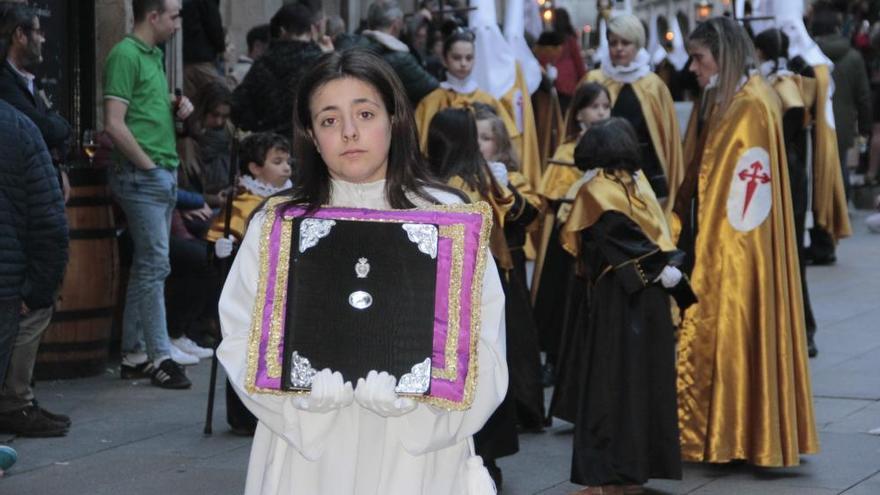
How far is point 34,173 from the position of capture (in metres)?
6.66

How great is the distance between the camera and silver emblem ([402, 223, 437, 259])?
3467 millimetres

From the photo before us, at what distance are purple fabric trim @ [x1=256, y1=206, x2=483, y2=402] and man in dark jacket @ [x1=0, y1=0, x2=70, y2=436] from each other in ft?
13.7

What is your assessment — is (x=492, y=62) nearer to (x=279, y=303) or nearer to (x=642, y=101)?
(x=642, y=101)

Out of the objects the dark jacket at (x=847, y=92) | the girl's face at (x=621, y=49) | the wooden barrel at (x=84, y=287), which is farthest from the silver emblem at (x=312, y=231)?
the dark jacket at (x=847, y=92)

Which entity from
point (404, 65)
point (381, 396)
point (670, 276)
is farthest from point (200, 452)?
point (381, 396)

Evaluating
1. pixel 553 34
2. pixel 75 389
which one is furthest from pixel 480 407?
pixel 553 34

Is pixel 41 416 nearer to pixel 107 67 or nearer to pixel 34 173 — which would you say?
pixel 34 173

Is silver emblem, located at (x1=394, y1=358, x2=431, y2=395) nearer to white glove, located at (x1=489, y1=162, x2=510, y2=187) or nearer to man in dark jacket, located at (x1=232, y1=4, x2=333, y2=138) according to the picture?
white glove, located at (x1=489, y1=162, x2=510, y2=187)

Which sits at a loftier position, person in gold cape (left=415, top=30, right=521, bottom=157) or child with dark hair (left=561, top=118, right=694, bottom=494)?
person in gold cape (left=415, top=30, right=521, bottom=157)

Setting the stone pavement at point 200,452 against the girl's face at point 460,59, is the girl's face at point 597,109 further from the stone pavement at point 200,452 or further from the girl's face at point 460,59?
the stone pavement at point 200,452

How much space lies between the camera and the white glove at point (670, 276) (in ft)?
21.1

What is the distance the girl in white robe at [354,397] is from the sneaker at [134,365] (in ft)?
17.9

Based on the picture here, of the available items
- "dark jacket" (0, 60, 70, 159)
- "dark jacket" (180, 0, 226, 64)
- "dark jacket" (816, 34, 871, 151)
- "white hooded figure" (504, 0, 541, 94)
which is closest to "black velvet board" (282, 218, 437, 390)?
"dark jacket" (0, 60, 70, 159)

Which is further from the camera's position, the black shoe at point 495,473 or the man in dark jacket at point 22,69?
the man in dark jacket at point 22,69
